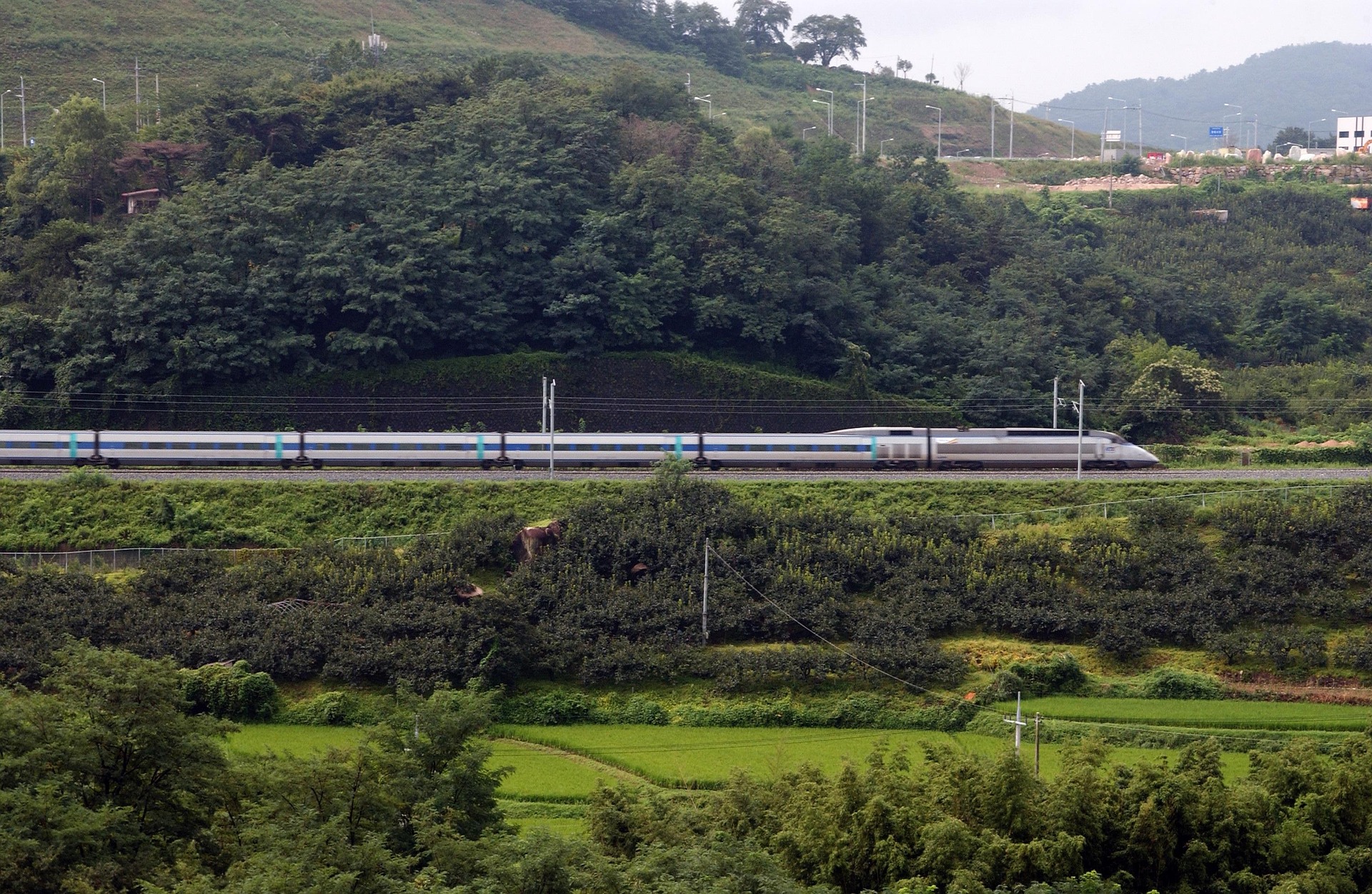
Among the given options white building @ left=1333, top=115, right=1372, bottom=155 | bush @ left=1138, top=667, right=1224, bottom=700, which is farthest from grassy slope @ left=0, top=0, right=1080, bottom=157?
bush @ left=1138, top=667, right=1224, bottom=700

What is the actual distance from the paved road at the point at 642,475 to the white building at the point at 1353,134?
68833mm

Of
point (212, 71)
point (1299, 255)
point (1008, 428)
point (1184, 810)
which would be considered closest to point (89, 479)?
point (1008, 428)

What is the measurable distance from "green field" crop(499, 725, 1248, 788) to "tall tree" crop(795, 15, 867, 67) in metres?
93.4

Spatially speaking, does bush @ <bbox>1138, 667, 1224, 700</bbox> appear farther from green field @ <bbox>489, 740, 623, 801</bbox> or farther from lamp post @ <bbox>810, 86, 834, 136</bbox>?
lamp post @ <bbox>810, 86, 834, 136</bbox>

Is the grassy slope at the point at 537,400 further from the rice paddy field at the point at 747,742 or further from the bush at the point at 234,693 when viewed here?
the rice paddy field at the point at 747,742

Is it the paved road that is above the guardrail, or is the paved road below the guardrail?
above

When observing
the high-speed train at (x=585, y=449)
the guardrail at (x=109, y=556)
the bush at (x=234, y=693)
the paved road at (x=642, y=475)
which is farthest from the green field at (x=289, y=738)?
the high-speed train at (x=585, y=449)

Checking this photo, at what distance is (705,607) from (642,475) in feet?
34.4

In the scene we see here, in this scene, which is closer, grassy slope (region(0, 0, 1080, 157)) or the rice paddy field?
the rice paddy field

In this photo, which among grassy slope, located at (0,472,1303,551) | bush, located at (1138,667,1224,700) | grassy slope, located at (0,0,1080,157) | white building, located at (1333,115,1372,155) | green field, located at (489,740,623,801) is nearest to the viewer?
green field, located at (489,740,623,801)

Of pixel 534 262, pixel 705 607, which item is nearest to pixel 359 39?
pixel 534 262

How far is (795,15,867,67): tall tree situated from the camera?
4582 inches

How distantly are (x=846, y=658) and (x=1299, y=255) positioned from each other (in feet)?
181

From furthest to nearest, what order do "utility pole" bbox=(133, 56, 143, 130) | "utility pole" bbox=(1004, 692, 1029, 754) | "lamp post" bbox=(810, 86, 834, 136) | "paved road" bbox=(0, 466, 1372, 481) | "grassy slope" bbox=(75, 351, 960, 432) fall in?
"lamp post" bbox=(810, 86, 834, 136)
"utility pole" bbox=(133, 56, 143, 130)
"grassy slope" bbox=(75, 351, 960, 432)
"paved road" bbox=(0, 466, 1372, 481)
"utility pole" bbox=(1004, 692, 1029, 754)
